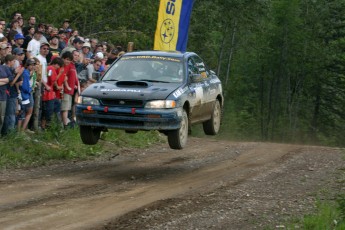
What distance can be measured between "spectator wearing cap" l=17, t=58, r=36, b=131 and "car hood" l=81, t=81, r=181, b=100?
204 cm

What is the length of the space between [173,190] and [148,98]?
202 cm

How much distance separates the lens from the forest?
62312 mm

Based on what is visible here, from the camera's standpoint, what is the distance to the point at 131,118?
14.6m

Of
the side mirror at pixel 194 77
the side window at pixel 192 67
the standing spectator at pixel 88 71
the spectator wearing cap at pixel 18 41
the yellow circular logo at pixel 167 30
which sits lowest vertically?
the standing spectator at pixel 88 71

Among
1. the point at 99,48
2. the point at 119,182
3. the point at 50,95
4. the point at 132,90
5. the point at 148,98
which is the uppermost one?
the point at 99,48

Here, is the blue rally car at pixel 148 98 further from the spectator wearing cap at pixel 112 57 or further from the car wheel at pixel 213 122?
the spectator wearing cap at pixel 112 57

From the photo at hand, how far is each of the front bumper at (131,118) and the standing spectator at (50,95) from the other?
3.43 meters

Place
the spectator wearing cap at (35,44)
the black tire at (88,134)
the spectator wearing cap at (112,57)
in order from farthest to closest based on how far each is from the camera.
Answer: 1. the spectator wearing cap at (112,57)
2. the spectator wearing cap at (35,44)
3. the black tire at (88,134)

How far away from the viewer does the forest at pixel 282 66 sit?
204 feet

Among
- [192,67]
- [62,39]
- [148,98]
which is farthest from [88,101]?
[62,39]

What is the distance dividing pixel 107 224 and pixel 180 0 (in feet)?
42.8

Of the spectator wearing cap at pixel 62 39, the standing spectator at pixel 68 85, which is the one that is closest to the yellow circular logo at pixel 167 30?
the spectator wearing cap at pixel 62 39

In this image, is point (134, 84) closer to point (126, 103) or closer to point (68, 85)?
point (126, 103)

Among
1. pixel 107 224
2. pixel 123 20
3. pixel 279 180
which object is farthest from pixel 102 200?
pixel 123 20
